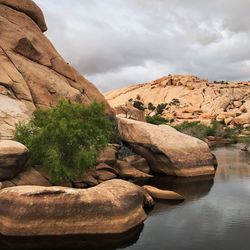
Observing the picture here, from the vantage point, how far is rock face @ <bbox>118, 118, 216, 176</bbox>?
3734 centimetres

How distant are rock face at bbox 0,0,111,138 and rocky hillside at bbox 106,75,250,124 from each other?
80.5 meters

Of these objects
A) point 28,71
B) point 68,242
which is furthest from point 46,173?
point 28,71

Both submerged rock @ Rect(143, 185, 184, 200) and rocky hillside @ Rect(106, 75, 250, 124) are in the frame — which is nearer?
submerged rock @ Rect(143, 185, 184, 200)

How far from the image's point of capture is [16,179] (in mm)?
25125

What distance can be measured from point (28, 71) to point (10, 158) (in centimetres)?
1669

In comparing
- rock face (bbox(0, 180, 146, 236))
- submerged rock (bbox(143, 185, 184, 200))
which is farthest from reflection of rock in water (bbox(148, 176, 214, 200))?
rock face (bbox(0, 180, 146, 236))

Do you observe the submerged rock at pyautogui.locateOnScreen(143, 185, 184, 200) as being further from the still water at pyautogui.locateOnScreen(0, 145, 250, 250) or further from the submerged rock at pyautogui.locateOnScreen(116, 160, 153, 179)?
the submerged rock at pyautogui.locateOnScreen(116, 160, 153, 179)

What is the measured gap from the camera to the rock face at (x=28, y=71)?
112ft

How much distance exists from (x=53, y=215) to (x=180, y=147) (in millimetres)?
20381

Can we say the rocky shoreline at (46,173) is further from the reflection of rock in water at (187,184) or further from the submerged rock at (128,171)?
the reflection of rock in water at (187,184)

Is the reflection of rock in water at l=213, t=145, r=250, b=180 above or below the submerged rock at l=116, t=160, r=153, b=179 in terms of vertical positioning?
below

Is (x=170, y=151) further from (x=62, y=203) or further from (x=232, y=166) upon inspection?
(x=62, y=203)

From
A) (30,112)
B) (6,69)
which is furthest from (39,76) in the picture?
(30,112)

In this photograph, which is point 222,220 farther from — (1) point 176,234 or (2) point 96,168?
(2) point 96,168
